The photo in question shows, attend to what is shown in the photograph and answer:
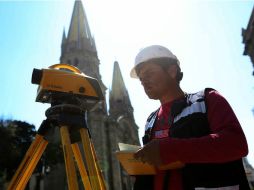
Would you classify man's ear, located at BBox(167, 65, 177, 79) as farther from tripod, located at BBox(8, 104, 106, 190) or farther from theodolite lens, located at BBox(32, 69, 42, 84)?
theodolite lens, located at BBox(32, 69, 42, 84)

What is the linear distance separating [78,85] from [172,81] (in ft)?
3.66

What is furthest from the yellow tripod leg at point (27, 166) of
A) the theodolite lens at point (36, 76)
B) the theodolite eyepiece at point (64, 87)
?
the theodolite lens at point (36, 76)

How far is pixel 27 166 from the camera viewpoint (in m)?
2.74

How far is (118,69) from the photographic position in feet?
191

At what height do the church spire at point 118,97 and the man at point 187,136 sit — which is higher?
the church spire at point 118,97

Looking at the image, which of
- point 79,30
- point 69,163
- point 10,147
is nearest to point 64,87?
point 69,163

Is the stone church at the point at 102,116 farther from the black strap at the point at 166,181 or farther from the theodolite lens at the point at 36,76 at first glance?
the black strap at the point at 166,181

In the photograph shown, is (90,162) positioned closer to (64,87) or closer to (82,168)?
(82,168)

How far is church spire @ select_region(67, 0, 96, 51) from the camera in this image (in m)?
47.3

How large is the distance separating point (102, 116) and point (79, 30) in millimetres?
18021

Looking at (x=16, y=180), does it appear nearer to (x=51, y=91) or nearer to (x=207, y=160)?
(x=51, y=91)

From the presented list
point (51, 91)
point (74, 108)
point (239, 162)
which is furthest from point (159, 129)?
point (51, 91)

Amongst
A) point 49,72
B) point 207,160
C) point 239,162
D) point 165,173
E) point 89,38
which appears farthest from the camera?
point 89,38

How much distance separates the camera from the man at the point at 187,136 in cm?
160
